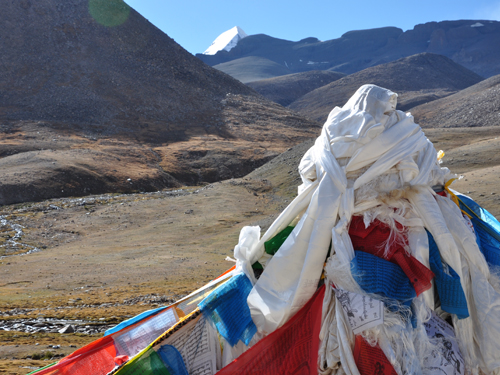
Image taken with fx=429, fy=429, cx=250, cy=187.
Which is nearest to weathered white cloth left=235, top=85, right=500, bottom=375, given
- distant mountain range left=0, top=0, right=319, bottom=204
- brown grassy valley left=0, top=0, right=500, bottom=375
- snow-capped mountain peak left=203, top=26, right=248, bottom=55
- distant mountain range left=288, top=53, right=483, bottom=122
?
brown grassy valley left=0, top=0, right=500, bottom=375

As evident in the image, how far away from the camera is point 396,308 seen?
2.47m

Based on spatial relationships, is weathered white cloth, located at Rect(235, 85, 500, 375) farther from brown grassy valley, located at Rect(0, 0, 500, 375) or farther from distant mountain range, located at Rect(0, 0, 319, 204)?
distant mountain range, located at Rect(0, 0, 319, 204)

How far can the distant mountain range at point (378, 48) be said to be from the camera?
4259 inches

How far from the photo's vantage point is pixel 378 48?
430 feet

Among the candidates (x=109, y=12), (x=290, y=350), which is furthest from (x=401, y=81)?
(x=290, y=350)

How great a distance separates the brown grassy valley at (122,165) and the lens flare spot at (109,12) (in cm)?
32

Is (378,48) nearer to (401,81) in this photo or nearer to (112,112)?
(401,81)

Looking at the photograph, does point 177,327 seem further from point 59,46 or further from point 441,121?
point 59,46

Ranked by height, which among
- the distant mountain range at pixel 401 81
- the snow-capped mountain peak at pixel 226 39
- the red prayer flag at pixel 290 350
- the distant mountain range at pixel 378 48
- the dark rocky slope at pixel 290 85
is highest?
the snow-capped mountain peak at pixel 226 39

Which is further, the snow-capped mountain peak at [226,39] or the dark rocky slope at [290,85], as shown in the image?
the snow-capped mountain peak at [226,39]

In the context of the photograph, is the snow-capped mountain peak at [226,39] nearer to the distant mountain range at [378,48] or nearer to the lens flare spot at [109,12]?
the distant mountain range at [378,48]

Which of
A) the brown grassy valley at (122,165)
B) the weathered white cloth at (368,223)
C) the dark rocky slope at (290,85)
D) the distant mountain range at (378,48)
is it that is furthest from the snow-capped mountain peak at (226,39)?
the weathered white cloth at (368,223)

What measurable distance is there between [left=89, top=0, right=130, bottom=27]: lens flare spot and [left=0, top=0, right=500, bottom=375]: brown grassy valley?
0.32 meters

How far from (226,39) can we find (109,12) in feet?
414
